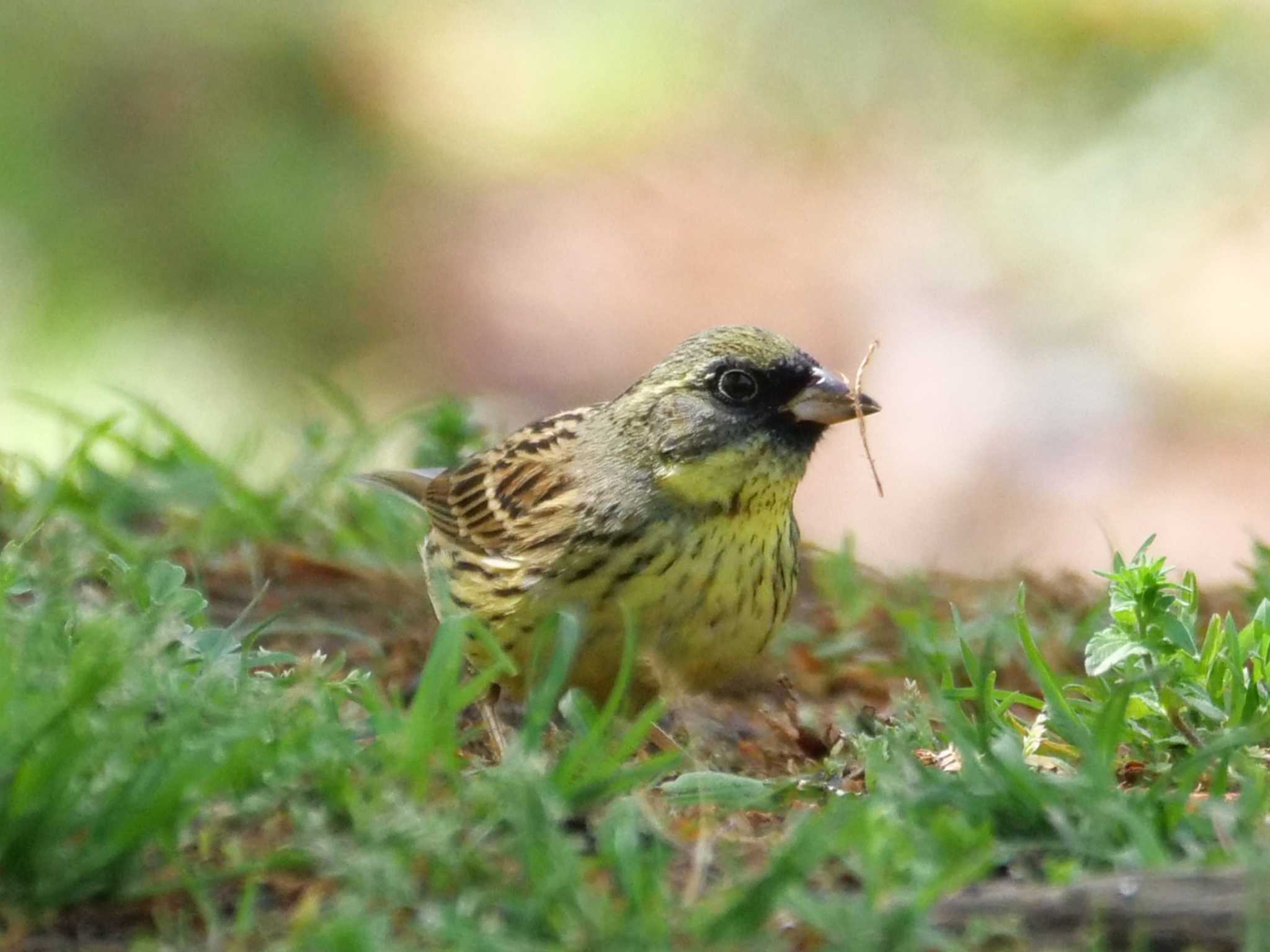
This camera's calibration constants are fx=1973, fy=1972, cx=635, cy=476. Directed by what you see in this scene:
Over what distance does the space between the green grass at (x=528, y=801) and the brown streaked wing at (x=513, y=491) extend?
3.50 feet

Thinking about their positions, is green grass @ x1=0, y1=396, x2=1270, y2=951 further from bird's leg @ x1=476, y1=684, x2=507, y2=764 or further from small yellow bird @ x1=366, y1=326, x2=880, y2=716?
small yellow bird @ x1=366, y1=326, x2=880, y2=716

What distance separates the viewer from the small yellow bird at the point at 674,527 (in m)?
4.95

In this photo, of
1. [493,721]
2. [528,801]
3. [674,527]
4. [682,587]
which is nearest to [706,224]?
[674,527]

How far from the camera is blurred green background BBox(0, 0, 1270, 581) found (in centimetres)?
1138

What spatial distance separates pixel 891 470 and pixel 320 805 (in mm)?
8499

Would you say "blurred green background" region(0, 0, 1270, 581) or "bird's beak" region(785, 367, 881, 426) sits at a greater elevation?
"blurred green background" region(0, 0, 1270, 581)

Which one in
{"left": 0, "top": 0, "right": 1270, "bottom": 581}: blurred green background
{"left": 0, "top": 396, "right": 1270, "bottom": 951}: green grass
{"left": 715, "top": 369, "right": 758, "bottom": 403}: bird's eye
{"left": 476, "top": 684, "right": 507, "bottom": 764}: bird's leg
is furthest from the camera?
{"left": 0, "top": 0, "right": 1270, "bottom": 581}: blurred green background

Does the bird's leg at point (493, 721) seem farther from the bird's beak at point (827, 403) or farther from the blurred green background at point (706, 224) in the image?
the blurred green background at point (706, 224)

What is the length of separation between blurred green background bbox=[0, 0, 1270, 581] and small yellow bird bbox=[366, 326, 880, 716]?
177 inches

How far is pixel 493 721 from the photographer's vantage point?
491 cm

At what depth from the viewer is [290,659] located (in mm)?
3998

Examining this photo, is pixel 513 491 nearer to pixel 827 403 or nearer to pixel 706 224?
pixel 827 403

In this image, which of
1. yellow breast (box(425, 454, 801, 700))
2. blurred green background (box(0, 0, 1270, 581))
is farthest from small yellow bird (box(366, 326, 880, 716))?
blurred green background (box(0, 0, 1270, 581))

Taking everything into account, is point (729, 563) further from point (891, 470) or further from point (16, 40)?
point (16, 40)
